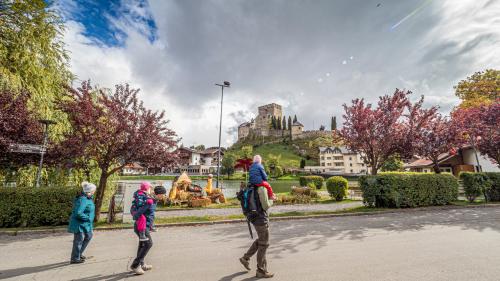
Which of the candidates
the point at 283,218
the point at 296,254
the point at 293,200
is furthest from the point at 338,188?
the point at 296,254

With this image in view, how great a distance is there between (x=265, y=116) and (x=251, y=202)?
179130 mm

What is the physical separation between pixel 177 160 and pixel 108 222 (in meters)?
3.59

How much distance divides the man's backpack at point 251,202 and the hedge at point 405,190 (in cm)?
1110

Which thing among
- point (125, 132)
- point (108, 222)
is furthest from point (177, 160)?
point (108, 222)

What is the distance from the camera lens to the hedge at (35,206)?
8.26m

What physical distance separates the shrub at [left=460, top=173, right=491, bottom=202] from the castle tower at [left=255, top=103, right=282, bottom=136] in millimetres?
157248

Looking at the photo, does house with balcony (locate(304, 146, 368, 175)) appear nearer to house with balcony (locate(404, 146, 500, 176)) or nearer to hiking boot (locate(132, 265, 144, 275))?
house with balcony (locate(404, 146, 500, 176))

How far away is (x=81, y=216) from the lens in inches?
197

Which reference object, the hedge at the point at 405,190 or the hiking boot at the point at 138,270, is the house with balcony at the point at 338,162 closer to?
the hedge at the point at 405,190

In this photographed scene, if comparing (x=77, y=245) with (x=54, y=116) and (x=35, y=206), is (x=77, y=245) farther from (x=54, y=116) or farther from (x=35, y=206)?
(x=54, y=116)

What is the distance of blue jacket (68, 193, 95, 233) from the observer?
16.4ft

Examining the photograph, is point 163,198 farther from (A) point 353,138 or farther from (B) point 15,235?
(A) point 353,138

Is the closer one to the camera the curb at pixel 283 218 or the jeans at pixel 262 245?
the jeans at pixel 262 245

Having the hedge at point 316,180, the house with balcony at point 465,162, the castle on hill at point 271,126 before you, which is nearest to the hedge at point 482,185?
the house with balcony at point 465,162
